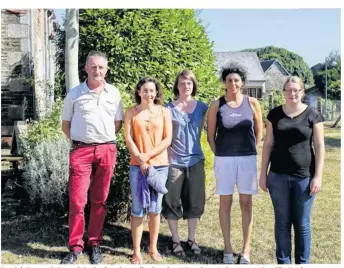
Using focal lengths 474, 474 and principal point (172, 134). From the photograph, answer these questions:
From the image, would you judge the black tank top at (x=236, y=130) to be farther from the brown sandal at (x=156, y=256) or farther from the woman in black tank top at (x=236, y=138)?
the brown sandal at (x=156, y=256)

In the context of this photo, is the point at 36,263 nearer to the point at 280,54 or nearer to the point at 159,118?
A: the point at 159,118

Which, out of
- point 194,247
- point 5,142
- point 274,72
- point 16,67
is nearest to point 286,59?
point 274,72

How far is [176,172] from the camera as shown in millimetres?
4809

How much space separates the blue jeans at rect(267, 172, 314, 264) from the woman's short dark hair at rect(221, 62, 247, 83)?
1017mm

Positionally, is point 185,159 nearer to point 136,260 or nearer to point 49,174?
point 136,260

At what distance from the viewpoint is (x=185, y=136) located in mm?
4777

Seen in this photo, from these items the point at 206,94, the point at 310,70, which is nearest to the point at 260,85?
the point at 310,70

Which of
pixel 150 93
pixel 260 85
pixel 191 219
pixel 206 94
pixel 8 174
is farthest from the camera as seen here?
pixel 260 85

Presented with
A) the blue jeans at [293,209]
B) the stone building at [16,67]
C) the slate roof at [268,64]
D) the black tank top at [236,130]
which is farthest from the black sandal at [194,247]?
the slate roof at [268,64]

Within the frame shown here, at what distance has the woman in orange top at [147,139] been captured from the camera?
14.9 feet

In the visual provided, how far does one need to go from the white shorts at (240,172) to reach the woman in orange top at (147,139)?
0.56 meters

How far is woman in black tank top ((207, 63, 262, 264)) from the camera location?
14.8 ft
